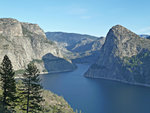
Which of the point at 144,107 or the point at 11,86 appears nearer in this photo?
the point at 11,86

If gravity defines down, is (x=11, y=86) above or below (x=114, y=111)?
above

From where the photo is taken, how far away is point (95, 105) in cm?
15162

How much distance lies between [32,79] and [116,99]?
137891mm

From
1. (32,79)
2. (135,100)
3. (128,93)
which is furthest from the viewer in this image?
(128,93)

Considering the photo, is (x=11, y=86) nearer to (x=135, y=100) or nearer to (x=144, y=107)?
(x=144, y=107)

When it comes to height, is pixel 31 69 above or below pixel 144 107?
above

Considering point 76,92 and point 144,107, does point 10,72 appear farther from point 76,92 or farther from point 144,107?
point 76,92

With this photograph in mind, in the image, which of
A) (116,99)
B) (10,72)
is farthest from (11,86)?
(116,99)

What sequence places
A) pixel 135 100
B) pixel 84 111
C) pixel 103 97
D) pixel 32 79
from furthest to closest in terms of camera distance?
pixel 103 97
pixel 135 100
pixel 84 111
pixel 32 79

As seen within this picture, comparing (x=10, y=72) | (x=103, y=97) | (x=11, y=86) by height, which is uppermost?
(x=10, y=72)

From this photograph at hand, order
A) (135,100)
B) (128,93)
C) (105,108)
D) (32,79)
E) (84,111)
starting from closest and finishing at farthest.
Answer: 1. (32,79)
2. (84,111)
3. (105,108)
4. (135,100)
5. (128,93)

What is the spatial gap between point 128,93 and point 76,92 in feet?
174

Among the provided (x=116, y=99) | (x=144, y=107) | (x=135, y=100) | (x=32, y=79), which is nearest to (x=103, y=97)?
A: (x=116, y=99)

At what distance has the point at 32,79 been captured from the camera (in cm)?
4878
